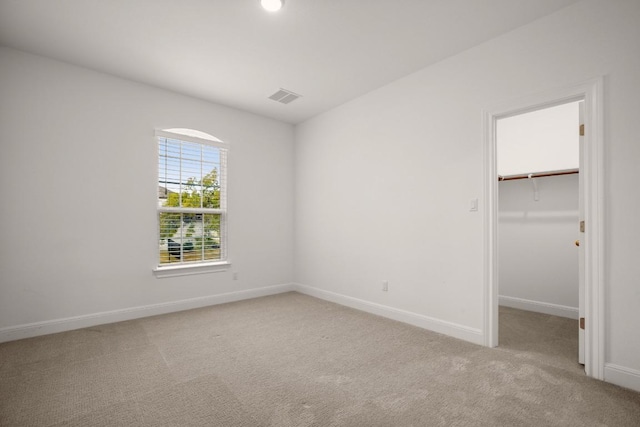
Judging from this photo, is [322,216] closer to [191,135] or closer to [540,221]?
[191,135]

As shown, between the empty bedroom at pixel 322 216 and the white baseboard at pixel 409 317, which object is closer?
the empty bedroom at pixel 322 216

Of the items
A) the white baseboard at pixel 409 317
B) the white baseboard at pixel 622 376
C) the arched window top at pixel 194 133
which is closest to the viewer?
the white baseboard at pixel 622 376

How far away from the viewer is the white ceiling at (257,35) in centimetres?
244

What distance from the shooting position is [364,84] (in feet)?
12.5

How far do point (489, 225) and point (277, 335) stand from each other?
236 cm

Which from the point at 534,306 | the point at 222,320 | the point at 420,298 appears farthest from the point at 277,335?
the point at 534,306

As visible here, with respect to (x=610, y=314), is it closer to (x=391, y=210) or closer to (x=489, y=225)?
(x=489, y=225)

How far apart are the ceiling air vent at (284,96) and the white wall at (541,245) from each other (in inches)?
123

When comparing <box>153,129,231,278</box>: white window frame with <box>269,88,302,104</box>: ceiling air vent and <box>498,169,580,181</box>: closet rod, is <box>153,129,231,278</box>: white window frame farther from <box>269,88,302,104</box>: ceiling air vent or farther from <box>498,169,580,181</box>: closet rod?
<box>498,169,580,181</box>: closet rod

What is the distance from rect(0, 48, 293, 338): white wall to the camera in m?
3.02

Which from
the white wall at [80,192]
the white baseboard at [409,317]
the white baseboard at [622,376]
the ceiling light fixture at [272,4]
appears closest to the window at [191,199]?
the white wall at [80,192]

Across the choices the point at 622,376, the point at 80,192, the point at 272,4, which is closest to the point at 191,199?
the point at 80,192

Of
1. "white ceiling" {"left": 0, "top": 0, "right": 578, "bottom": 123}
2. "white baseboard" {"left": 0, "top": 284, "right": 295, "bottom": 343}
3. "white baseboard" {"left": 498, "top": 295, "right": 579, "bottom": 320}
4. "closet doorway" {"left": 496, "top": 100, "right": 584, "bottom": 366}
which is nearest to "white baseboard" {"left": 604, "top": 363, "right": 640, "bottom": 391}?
"closet doorway" {"left": 496, "top": 100, "right": 584, "bottom": 366}

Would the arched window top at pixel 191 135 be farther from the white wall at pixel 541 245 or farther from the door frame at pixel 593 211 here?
the white wall at pixel 541 245
